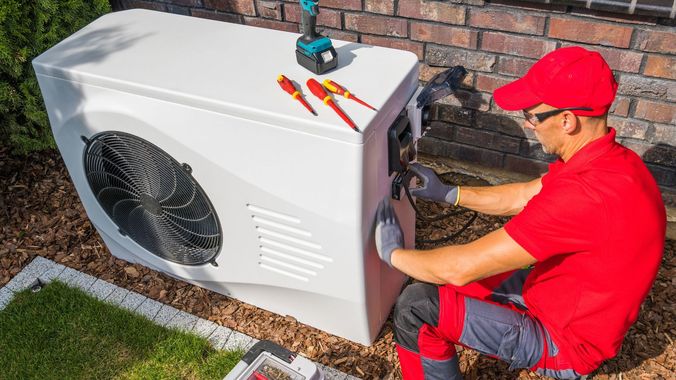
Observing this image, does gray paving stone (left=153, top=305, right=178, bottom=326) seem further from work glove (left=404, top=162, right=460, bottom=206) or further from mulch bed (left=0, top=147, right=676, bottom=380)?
work glove (left=404, top=162, right=460, bottom=206)

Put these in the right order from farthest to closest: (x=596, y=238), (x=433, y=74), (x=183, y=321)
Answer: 1. (x=433, y=74)
2. (x=183, y=321)
3. (x=596, y=238)

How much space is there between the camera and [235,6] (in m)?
3.17

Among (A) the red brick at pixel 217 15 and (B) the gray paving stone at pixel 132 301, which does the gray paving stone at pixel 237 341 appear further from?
(A) the red brick at pixel 217 15

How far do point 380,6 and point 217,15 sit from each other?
36.6 inches

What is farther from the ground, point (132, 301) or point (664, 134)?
point (664, 134)

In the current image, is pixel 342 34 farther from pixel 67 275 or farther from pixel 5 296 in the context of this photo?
pixel 5 296

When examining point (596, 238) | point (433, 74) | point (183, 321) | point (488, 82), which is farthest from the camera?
point (433, 74)

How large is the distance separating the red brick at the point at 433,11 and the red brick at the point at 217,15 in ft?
3.00

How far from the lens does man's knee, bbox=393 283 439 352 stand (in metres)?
1.95

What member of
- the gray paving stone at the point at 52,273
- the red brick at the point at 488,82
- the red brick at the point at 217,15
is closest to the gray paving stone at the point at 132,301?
the gray paving stone at the point at 52,273

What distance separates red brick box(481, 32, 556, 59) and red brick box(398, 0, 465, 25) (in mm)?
145

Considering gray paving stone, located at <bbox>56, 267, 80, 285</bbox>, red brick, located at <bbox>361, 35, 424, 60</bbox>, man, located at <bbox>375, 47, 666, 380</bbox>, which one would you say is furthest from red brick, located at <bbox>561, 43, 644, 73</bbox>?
gray paving stone, located at <bbox>56, 267, 80, 285</bbox>

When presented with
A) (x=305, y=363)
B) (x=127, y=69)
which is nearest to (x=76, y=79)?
(x=127, y=69)

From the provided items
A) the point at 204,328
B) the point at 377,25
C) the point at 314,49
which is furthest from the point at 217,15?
the point at 204,328
